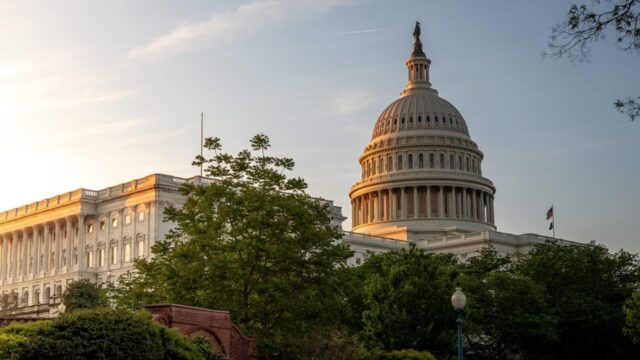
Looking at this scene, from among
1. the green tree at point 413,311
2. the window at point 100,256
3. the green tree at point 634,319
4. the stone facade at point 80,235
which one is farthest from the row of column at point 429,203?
the green tree at point 413,311

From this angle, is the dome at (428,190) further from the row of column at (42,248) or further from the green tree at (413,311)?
the green tree at (413,311)

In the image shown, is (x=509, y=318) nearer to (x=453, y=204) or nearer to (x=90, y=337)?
(x=90, y=337)

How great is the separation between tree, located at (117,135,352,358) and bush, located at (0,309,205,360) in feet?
58.8

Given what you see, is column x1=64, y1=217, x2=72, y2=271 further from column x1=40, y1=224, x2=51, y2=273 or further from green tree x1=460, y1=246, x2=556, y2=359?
green tree x1=460, y1=246, x2=556, y2=359

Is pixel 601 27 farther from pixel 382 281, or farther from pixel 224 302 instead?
pixel 382 281

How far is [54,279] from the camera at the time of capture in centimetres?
14675

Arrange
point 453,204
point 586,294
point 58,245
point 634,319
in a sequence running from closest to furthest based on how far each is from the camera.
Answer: point 634,319, point 586,294, point 58,245, point 453,204

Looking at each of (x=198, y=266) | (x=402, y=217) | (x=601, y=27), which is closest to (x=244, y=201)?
(x=198, y=266)

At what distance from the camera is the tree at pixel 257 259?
56.3 metres

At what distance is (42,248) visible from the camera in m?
153

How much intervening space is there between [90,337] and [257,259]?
2228 centimetres

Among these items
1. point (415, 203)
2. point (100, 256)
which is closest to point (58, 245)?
point (100, 256)

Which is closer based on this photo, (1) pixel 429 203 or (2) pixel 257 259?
(2) pixel 257 259

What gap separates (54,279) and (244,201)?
94.3 m
